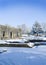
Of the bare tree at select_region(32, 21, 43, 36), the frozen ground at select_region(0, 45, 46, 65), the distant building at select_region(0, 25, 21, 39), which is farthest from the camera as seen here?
the bare tree at select_region(32, 21, 43, 36)

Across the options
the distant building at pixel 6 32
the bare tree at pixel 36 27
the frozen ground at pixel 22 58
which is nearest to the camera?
the frozen ground at pixel 22 58

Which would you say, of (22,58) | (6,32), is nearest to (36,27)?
(6,32)

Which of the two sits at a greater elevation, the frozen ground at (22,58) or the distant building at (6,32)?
the distant building at (6,32)

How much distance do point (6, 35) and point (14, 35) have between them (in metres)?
4.33

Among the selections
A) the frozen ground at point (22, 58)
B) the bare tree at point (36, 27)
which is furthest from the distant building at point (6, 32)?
the frozen ground at point (22, 58)

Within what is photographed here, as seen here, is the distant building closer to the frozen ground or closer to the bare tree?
the bare tree

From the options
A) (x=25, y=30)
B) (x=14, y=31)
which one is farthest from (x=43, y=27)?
(x=14, y=31)

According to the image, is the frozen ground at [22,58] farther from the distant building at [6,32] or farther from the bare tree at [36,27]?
the bare tree at [36,27]

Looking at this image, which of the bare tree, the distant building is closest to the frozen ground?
the distant building

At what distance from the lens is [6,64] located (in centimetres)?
611

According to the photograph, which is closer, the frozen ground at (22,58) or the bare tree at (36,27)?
the frozen ground at (22,58)

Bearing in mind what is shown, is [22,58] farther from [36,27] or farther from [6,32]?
[36,27]

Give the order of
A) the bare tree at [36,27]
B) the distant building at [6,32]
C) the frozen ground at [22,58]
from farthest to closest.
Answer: the bare tree at [36,27]
the distant building at [6,32]
the frozen ground at [22,58]

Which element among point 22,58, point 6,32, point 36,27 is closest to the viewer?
point 22,58
